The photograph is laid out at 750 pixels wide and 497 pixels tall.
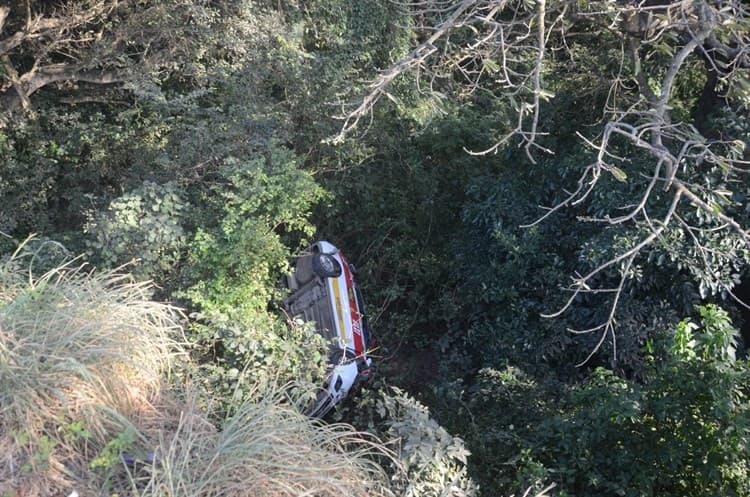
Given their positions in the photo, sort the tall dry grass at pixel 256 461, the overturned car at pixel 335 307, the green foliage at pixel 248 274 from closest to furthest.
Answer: the tall dry grass at pixel 256 461 → the green foliage at pixel 248 274 → the overturned car at pixel 335 307

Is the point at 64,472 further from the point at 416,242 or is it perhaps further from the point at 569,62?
the point at 569,62

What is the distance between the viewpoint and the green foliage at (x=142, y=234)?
19.2 ft

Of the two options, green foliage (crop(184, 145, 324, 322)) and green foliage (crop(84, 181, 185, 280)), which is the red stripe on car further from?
green foliage (crop(84, 181, 185, 280))

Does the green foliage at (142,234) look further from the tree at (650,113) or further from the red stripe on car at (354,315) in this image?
the tree at (650,113)

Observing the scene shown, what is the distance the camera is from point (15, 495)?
3.05 m

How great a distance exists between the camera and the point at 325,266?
6703 mm

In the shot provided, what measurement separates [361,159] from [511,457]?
413 cm

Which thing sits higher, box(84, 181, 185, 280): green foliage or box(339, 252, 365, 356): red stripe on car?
box(84, 181, 185, 280): green foliage

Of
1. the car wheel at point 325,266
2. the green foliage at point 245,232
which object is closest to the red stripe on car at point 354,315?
the car wheel at point 325,266

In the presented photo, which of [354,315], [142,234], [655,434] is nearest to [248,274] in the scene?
[142,234]

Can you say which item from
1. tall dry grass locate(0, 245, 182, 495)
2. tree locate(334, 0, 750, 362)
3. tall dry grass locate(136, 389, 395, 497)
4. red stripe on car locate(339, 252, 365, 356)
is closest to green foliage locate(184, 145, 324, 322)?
red stripe on car locate(339, 252, 365, 356)

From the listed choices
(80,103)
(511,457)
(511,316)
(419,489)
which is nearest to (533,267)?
(511,316)

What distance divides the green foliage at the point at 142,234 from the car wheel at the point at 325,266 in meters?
1.35

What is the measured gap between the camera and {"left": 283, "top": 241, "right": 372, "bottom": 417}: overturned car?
6156 mm
